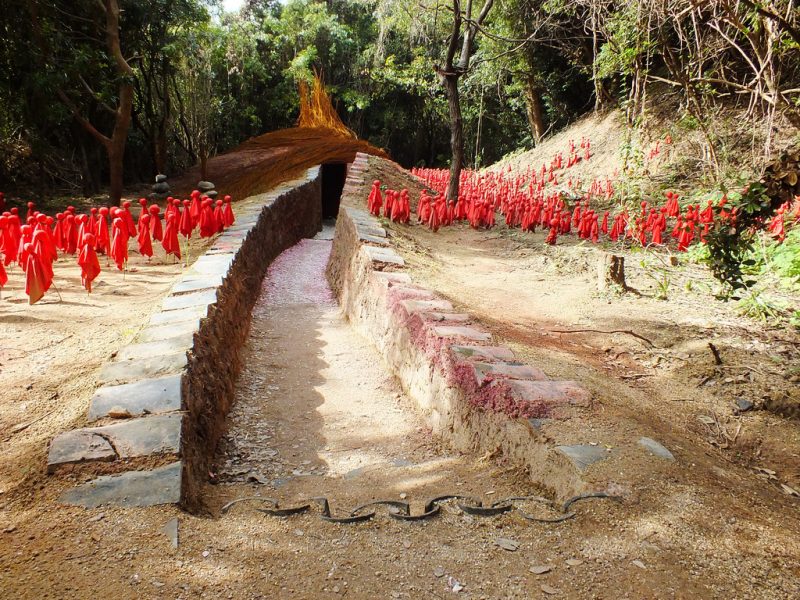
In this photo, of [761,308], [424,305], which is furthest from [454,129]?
[424,305]

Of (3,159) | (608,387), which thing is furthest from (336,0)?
(608,387)

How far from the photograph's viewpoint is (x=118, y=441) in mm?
2215

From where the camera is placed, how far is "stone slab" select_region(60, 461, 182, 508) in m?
1.94

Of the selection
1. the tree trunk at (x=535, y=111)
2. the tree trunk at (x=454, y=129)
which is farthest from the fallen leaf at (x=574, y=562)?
the tree trunk at (x=535, y=111)

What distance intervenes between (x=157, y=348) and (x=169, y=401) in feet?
2.10

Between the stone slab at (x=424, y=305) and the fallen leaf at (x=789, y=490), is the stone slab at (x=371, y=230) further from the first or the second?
the fallen leaf at (x=789, y=490)

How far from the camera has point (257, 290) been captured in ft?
22.0

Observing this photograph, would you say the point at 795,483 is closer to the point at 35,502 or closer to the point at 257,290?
the point at 35,502

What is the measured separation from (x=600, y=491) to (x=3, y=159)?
12871mm

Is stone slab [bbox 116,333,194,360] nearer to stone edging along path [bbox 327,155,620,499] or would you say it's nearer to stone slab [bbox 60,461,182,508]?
stone slab [bbox 60,461,182,508]

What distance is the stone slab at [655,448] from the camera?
2307 mm

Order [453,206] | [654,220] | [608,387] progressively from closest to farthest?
1. [608,387]
2. [654,220]
3. [453,206]

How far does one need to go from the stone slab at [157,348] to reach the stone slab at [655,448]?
248 cm

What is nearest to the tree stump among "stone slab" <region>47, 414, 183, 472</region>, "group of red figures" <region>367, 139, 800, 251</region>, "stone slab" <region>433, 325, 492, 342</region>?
"group of red figures" <region>367, 139, 800, 251</region>
